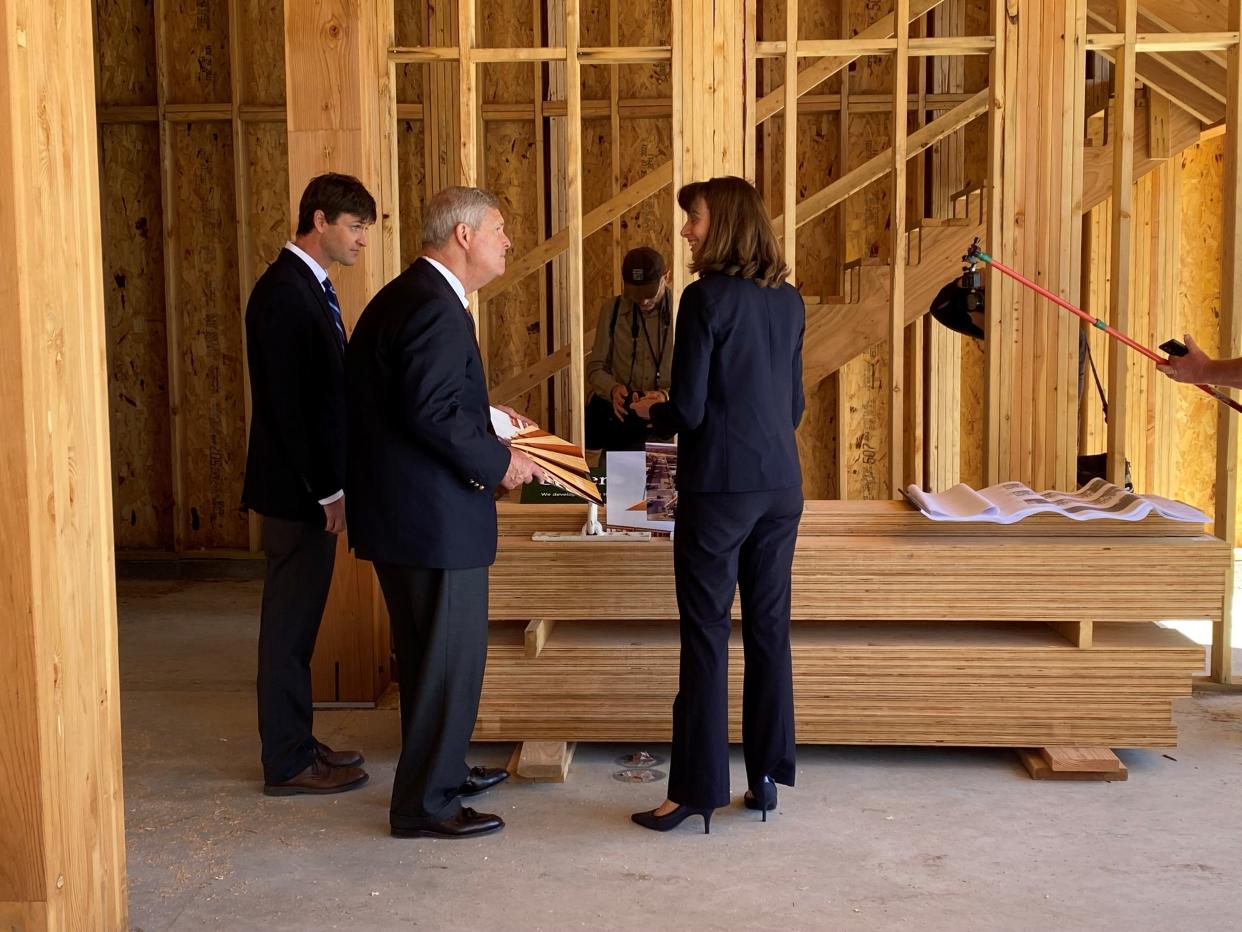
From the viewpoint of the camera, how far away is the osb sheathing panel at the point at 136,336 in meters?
8.06

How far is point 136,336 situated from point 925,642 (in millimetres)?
5647

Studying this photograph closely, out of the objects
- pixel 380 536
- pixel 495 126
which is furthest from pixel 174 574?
pixel 380 536

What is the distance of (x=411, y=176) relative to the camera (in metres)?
8.22

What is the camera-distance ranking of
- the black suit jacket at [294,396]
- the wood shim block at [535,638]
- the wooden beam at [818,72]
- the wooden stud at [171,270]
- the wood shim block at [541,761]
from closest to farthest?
the black suit jacket at [294,396] < the wood shim block at [541,761] < the wood shim block at [535,638] < the wooden beam at [818,72] < the wooden stud at [171,270]

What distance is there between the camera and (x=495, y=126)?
328 inches

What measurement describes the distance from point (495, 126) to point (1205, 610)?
A: 5.48m

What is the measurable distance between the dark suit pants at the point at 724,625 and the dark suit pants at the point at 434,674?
1.83 feet

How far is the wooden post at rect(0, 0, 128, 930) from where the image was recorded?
2527 millimetres

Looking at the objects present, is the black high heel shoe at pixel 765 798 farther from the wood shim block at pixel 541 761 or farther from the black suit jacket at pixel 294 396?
the black suit jacket at pixel 294 396

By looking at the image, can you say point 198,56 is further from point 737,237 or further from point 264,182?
point 737,237

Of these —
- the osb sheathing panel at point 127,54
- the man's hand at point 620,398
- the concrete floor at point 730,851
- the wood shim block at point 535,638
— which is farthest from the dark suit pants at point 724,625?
the osb sheathing panel at point 127,54

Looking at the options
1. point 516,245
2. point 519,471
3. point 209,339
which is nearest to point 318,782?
point 519,471

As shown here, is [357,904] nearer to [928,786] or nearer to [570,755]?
[570,755]

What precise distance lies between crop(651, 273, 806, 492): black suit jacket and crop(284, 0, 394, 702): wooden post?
183cm
